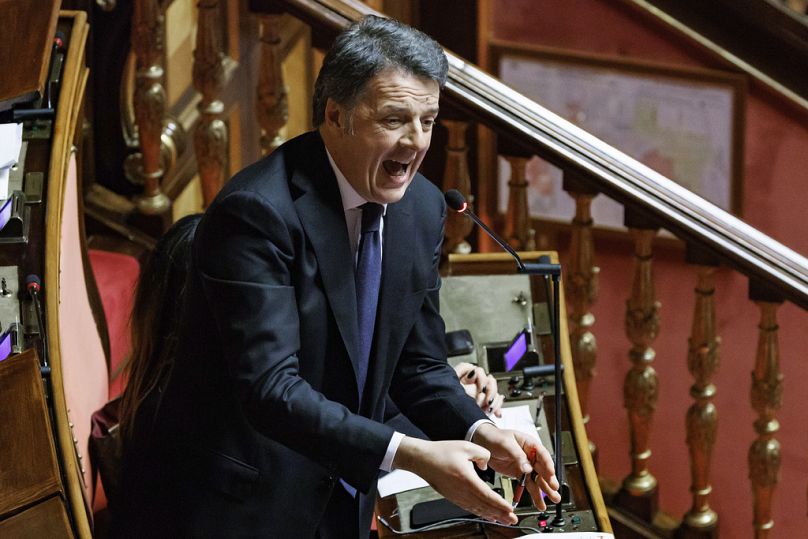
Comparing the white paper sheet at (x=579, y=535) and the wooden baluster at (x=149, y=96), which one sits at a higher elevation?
the wooden baluster at (x=149, y=96)

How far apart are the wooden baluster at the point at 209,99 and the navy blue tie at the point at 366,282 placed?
1.44m

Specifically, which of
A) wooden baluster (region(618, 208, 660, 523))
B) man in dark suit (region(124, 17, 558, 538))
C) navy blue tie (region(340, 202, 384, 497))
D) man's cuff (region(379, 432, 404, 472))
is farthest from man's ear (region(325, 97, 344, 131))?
wooden baluster (region(618, 208, 660, 523))

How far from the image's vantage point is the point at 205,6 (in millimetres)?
3314

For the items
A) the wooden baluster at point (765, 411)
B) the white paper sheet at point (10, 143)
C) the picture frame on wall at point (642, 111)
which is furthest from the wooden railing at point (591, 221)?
the picture frame on wall at point (642, 111)

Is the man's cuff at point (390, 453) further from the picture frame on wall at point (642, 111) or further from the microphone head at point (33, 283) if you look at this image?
the picture frame on wall at point (642, 111)

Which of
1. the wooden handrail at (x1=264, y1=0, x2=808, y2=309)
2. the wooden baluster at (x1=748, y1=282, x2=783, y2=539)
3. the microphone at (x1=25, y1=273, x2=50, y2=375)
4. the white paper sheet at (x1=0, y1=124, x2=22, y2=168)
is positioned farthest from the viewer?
the wooden baluster at (x1=748, y1=282, x2=783, y2=539)

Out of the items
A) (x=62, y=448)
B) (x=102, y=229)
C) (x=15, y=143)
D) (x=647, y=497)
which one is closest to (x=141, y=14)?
(x=102, y=229)

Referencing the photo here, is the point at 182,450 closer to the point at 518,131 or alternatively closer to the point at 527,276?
the point at 527,276

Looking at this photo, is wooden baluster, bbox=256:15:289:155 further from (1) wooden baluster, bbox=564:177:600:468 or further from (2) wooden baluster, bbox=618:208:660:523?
(2) wooden baluster, bbox=618:208:660:523

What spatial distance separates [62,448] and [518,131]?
1453 millimetres

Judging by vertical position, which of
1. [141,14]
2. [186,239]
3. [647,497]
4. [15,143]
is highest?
[141,14]

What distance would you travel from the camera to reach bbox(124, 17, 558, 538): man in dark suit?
6.10ft

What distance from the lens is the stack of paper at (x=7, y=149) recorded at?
2441 mm

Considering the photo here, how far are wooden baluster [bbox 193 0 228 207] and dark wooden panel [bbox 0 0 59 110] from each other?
559mm
